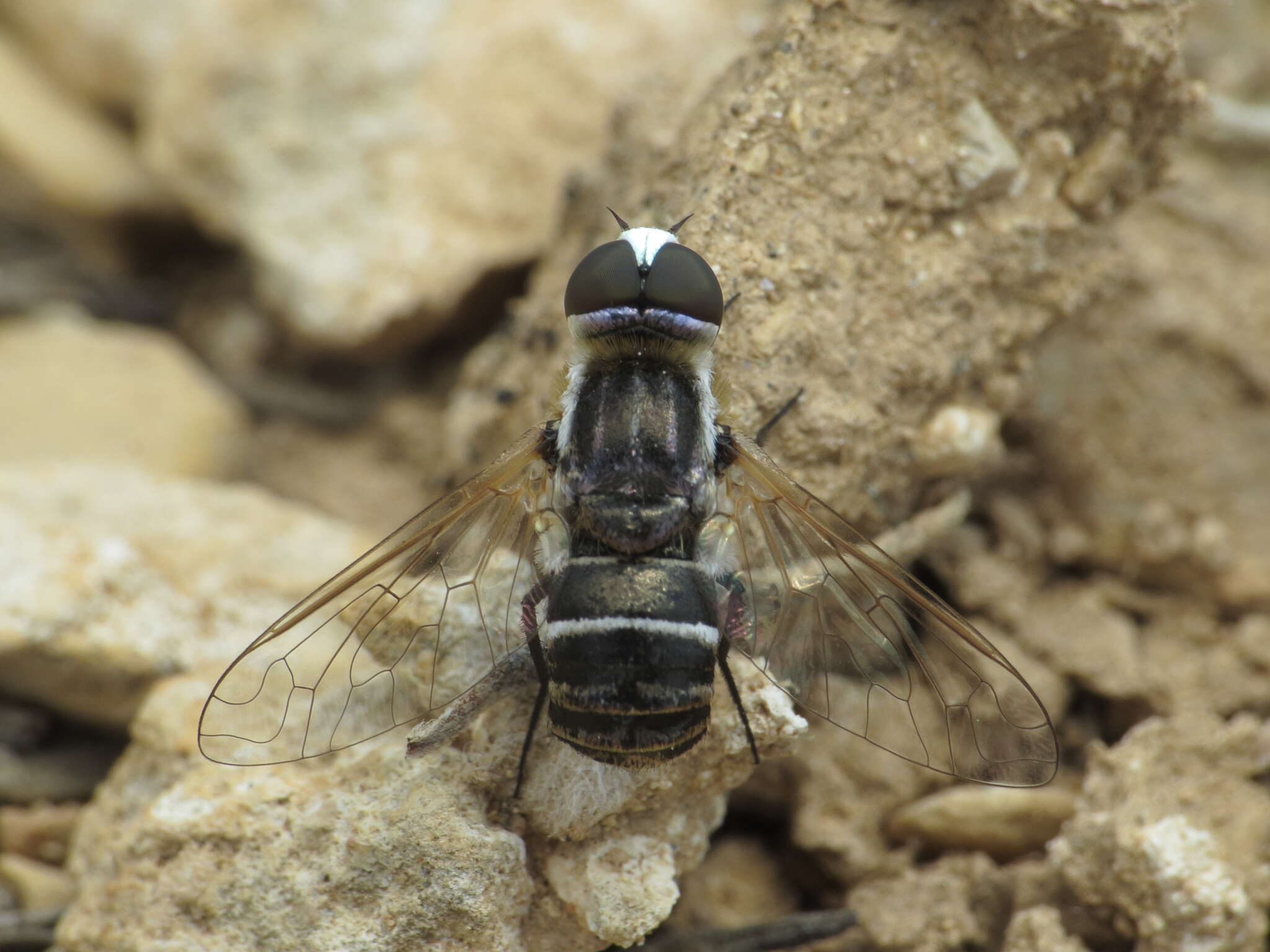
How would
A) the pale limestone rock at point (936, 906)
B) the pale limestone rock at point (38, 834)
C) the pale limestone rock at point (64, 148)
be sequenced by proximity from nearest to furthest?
the pale limestone rock at point (936, 906) → the pale limestone rock at point (38, 834) → the pale limestone rock at point (64, 148)

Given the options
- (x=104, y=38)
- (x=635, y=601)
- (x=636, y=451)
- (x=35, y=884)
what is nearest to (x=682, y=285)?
(x=636, y=451)

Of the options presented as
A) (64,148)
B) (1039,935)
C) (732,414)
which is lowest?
(1039,935)

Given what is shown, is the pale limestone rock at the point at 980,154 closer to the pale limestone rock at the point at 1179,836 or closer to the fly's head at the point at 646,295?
the fly's head at the point at 646,295

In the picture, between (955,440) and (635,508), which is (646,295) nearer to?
(635,508)

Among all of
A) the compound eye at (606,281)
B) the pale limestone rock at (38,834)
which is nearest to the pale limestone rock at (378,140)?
the compound eye at (606,281)

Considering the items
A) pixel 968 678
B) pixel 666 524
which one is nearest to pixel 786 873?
pixel 968 678

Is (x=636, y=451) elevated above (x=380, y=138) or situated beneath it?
situated beneath

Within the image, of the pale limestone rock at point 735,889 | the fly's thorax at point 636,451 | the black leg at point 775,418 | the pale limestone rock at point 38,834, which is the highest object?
the black leg at point 775,418
